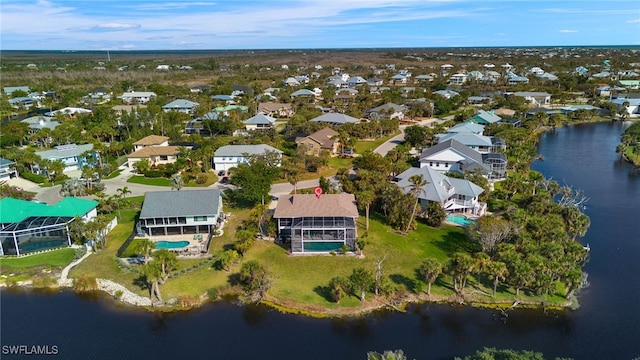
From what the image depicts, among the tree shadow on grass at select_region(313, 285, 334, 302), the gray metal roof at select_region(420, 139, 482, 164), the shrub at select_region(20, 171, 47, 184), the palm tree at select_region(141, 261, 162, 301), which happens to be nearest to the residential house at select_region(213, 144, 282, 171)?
the gray metal roof at select_region(420, 139, 482, 164)

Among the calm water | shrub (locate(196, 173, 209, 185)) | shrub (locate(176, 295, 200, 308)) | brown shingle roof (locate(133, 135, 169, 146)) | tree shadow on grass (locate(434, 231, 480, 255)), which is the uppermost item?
brown shingle roof (locate(133, 135, 169, 146))

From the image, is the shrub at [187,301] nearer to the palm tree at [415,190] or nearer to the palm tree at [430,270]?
the palm tree at [430,270]

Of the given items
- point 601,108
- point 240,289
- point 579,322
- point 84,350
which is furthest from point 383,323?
point 601,108

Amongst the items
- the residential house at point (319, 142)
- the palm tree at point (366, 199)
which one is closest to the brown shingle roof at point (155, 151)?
the residential house at point (319, 142)

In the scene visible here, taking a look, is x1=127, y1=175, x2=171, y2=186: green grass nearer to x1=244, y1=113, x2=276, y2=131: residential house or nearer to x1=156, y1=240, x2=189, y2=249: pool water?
x1=156, y1=240, x2=189, y2=249: pool water

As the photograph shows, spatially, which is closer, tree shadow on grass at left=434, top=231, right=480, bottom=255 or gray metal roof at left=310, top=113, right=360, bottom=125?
tree shadow on grass at left=434, top=231, right=480, bottom=255

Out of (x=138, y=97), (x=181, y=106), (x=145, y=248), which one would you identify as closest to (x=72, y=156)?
(x=145, y=248)
